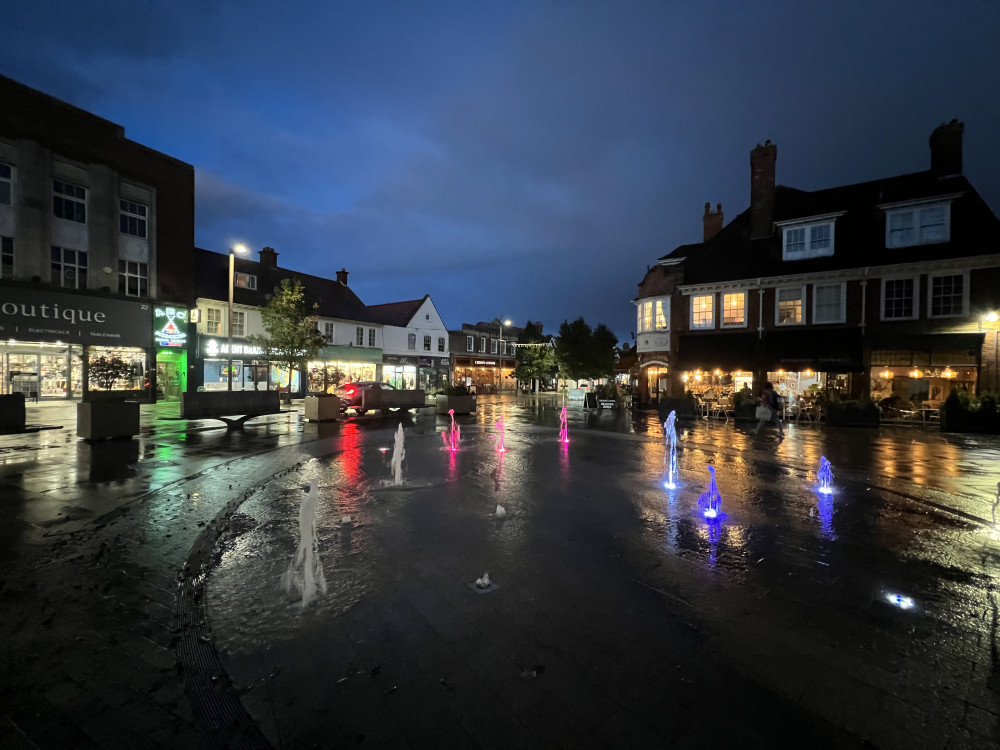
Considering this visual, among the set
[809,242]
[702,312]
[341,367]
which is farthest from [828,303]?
[341,367]

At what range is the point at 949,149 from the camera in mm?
22641

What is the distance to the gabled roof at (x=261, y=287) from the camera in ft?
104

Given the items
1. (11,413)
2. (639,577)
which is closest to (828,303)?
(639,577)

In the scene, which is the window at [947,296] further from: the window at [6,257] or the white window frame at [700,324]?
the window at [6,257]

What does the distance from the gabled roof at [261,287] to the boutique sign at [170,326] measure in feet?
10.8

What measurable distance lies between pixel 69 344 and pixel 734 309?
114 ft

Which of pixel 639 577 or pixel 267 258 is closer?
pixel 639 577

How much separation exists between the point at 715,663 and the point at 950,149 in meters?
31.1

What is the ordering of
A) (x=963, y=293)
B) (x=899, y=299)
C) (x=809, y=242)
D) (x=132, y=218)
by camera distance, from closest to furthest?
(x=963, y=293)
(x=899, y=299)
(x=809, y=242)
(x=132, y=218)

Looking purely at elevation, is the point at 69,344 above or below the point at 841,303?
below

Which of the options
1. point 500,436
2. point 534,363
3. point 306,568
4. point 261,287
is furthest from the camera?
point 534,363

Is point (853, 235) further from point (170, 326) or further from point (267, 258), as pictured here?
point (267, 258)

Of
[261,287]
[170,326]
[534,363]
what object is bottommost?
[534,363]

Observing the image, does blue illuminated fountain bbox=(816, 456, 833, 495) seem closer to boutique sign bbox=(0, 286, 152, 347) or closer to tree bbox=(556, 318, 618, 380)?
boutique sign bbox=(0, 286, 152, 347)
